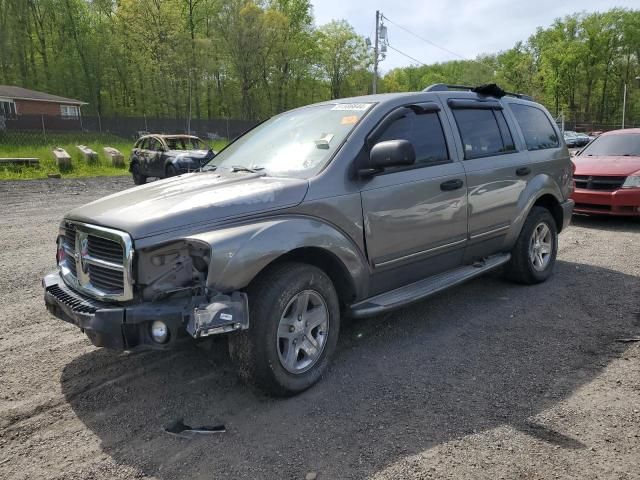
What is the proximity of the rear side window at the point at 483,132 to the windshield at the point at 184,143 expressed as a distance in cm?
1363

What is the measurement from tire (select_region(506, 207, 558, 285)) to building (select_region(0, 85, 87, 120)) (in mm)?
40486

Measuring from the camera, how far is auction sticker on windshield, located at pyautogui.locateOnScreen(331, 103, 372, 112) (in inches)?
158

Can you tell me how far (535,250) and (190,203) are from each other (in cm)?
401

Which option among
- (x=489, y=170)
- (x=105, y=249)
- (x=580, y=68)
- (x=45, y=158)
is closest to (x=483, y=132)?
(x=489, y=170)

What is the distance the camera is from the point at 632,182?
8.49 m

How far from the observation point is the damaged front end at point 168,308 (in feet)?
9.23

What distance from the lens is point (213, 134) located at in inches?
1762

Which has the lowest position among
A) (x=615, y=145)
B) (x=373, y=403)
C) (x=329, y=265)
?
(x=373, y=403)

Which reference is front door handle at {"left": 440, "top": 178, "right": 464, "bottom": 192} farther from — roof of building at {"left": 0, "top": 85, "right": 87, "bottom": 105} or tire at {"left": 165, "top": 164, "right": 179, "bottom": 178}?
roof of building at {"left": 0, "top": 85, "right": 87, "bottom": 105}

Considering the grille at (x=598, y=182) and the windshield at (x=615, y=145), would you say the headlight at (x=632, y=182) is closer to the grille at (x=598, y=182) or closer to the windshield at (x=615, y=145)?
the grille at (x=598, y=182)

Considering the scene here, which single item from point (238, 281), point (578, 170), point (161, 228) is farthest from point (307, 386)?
point (578, 170)

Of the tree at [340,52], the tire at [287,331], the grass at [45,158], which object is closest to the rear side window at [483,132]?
the tire at [287,331]

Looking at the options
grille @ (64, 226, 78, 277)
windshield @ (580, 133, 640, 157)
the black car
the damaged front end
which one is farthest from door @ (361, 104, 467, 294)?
the black car

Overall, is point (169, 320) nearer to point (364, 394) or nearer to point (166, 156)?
point (364, 394)
